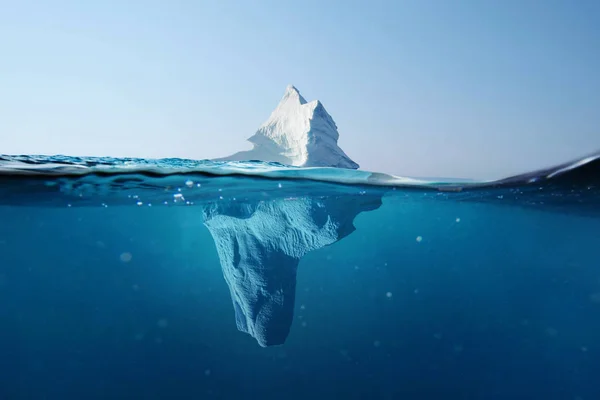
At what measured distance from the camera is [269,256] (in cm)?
1194

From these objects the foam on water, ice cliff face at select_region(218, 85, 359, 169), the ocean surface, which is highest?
ice cliff face at select_region(218, 85, 359, 169)

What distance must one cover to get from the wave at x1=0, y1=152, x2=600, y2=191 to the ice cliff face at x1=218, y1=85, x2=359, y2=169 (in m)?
4.49

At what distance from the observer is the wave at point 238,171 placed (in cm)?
851

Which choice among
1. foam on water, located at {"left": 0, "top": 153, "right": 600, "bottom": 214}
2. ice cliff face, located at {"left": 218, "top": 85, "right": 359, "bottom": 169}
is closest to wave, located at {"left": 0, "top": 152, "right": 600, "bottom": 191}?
foam on water, located at {"left": 0, "top": 153, "right": 600, "bottom": 214}

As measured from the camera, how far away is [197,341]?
21.0 meters

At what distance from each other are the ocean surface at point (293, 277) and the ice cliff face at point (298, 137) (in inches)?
98.8

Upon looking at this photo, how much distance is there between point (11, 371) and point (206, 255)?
21.7 m

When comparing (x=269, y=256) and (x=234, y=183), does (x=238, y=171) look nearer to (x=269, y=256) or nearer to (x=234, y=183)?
(x=234, y=183)

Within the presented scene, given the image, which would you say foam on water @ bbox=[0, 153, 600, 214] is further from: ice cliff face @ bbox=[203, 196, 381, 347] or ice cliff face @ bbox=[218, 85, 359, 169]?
ice cliff face @ bbox=[218, 85, 359, 169]

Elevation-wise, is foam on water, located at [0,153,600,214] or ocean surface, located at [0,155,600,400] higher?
foam on water, located at [0,153,600,214]

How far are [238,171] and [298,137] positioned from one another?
7496 millimetres

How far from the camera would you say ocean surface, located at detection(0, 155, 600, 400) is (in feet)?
38.1

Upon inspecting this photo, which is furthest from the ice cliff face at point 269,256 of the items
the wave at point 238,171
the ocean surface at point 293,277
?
the wave at point 238,171

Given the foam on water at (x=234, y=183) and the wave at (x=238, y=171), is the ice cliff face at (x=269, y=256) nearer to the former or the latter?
the foam on water at (x=234, y=183)
